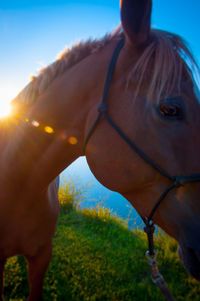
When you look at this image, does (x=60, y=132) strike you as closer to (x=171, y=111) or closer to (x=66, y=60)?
(x=66, y=60)

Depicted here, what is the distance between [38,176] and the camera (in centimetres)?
146

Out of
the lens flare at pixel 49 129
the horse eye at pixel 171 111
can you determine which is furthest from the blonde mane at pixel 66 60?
the horse eye at pixel 171 111

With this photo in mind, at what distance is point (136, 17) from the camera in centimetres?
93

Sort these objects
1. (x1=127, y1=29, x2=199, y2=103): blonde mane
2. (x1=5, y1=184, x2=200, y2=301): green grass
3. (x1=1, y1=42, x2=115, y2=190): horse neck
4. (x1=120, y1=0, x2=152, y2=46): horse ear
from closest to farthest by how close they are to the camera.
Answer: (x1=120, y1=0, x2=152, y2=46): horse ear, (x1=127, y1=29, x2=199, y2=103): blonde mane, (x1=1, y1=42, x2=115, y2=190): horse neck, (x1=5, y1=184, x2=200, y2=301): green grass

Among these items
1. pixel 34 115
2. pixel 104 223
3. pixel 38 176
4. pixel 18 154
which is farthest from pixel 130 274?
pixel 34 115

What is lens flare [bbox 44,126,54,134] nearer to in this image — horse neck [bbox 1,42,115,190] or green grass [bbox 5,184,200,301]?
horse neck [bbox 1,42,115,190]

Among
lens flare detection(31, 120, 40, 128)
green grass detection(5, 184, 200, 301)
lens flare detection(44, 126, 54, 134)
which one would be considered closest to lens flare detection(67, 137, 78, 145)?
lens flare detection(44, 126, 54, 134)

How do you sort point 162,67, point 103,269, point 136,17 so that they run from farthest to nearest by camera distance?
point 103,269 < point 162,67 < point 136,17

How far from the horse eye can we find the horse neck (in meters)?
0.45

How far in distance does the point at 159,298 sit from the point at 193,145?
2.81 meters

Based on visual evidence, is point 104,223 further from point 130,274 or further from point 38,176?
point 38,176

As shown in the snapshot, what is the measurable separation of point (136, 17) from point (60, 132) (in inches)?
33.8

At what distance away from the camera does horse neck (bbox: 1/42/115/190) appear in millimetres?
1232

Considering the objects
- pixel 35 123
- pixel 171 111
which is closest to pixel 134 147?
pixel 171 111
